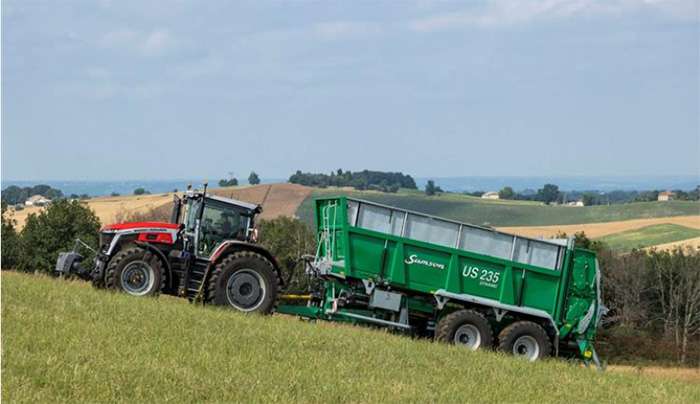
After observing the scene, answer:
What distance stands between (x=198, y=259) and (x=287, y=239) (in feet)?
126

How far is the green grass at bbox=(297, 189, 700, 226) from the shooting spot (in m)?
101

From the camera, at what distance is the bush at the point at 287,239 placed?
53562mm

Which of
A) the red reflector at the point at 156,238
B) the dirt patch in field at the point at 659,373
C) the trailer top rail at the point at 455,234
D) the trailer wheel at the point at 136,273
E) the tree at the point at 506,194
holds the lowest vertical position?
the dirt patch in field at the point at 659,373

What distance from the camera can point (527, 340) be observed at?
63.1ft

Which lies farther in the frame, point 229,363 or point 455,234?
point 455,234

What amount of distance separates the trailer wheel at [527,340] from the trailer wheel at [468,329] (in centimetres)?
37

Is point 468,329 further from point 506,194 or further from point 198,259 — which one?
point 506,194

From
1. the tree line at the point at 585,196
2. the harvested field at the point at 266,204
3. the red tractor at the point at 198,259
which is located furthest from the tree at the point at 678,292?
the tree line at the point at 585,196

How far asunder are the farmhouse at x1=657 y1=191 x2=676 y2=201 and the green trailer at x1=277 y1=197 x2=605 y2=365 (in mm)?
99721

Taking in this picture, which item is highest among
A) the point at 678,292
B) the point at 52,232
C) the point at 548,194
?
the point at 548,194

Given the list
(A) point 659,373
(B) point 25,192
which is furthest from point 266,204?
(A) point 659,373

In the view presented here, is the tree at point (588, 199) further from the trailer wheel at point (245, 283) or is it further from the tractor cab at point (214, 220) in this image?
the trailer wheel at point (245, 283)

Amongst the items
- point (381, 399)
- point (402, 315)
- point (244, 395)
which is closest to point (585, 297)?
point (402, 315)

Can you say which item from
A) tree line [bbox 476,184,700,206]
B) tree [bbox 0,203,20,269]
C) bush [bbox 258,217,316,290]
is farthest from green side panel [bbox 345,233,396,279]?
tree line [bbox 476,184,700,206]
